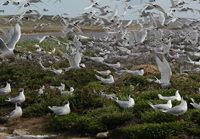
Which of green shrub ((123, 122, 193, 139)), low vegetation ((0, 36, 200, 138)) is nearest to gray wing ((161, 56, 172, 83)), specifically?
low vegetation ((0, 36, 200, 138))

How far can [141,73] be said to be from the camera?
11.7m

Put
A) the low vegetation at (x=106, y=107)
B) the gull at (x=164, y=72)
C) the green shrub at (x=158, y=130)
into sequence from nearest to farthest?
1. the green shrub at (x=158, y=130)
2. the low vegetation at (x=106, y=107)
3. the gull at (x=164, y=72)

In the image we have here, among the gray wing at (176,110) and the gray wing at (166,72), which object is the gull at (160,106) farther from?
the gray wing at (166,72)

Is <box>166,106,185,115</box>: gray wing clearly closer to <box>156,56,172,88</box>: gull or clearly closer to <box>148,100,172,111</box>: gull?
<box>148,100,172,111</box>: gull

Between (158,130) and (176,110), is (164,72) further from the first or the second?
(158,130)

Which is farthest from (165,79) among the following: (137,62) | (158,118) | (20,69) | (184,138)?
(20,69)

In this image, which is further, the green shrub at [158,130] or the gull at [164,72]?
the gull at [164,72]

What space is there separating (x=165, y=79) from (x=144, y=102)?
7.45 ft

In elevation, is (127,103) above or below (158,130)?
below

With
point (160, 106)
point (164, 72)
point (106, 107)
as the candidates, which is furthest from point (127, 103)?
point (164, 72)

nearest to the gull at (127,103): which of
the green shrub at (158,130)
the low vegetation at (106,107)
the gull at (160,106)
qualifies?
the low vegetation at (106,107)

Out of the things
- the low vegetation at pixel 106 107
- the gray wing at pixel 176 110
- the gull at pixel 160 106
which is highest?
the gray wing at pixel 176 110

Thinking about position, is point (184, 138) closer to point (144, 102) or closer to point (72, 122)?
point (144, 102)

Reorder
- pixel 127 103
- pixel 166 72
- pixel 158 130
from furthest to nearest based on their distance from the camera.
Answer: pixel 166 72
pixel 127 103
pixel 158 130
